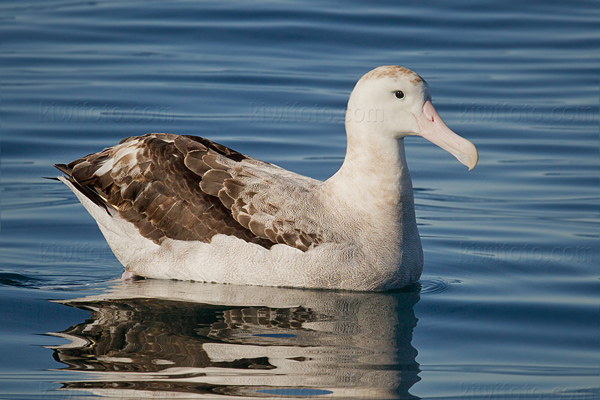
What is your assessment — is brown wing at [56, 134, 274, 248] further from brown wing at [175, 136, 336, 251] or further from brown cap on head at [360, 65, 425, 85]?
brown cap on head at [360, 65, 425, 85]

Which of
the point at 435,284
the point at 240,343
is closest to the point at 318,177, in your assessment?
the point at 435,284

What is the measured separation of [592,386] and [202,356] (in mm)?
2838

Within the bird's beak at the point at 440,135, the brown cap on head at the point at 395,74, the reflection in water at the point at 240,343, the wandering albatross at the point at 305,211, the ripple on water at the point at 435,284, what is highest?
the brown cap on head at the point at 395,74

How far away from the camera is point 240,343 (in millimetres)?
7168

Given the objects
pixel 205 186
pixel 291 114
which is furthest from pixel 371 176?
pixel 291 114

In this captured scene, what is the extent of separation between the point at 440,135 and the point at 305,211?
1373mm

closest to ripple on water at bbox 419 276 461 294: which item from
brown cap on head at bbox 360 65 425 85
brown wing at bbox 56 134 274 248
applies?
brown wing at bbox 56 134 274 248

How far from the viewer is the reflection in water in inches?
253

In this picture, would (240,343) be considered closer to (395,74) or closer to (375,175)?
(375,175)

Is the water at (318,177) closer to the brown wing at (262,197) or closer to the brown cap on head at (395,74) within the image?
the brown wing at (262,197)

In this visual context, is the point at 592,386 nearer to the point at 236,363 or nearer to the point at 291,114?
the point at 236,363

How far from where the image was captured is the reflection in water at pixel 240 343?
21.1ft

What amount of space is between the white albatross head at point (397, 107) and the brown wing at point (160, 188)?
1431 millimetres

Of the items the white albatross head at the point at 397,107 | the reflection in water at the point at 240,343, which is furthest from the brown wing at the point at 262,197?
the white albatross head at the point at 397,107
